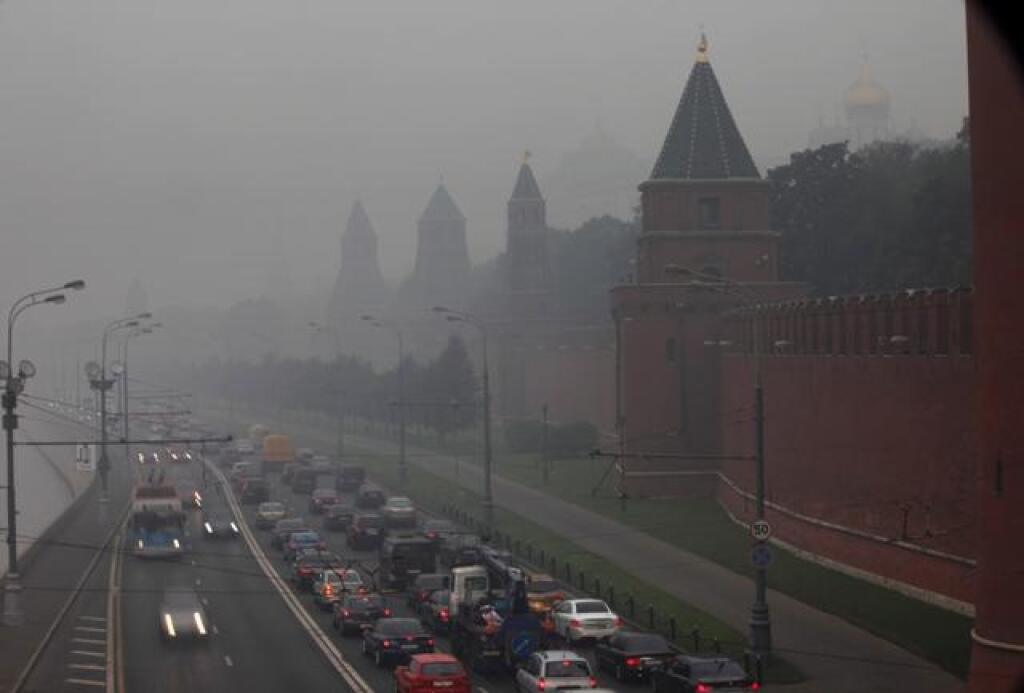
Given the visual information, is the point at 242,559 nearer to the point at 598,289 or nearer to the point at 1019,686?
the point at 1019,686

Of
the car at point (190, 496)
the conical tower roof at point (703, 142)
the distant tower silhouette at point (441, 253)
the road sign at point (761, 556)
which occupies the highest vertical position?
the distant tower silhouette at point (441, 253)

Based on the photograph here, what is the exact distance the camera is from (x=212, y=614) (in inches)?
1420

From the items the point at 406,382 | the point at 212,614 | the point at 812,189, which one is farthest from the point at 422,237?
the point at 212,614

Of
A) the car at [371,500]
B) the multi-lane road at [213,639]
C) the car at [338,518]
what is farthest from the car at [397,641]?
the car at [371,500]

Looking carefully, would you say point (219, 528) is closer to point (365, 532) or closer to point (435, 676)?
point (365, 532)

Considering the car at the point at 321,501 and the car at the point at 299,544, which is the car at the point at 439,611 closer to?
the car at the point at 299,544

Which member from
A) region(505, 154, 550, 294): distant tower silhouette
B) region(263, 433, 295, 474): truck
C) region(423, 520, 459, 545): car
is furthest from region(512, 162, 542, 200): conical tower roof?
region(423, 520, 459, 545): car

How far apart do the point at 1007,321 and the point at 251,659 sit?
13902mm

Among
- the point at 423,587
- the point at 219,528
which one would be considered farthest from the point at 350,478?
the point at 423,587

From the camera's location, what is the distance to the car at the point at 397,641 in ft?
94.9

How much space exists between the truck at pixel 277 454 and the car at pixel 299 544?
33.7 metres

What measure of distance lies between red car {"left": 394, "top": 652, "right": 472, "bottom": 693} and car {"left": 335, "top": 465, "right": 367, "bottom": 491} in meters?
42.7

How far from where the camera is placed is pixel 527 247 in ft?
383

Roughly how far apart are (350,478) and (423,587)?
32605 mm
